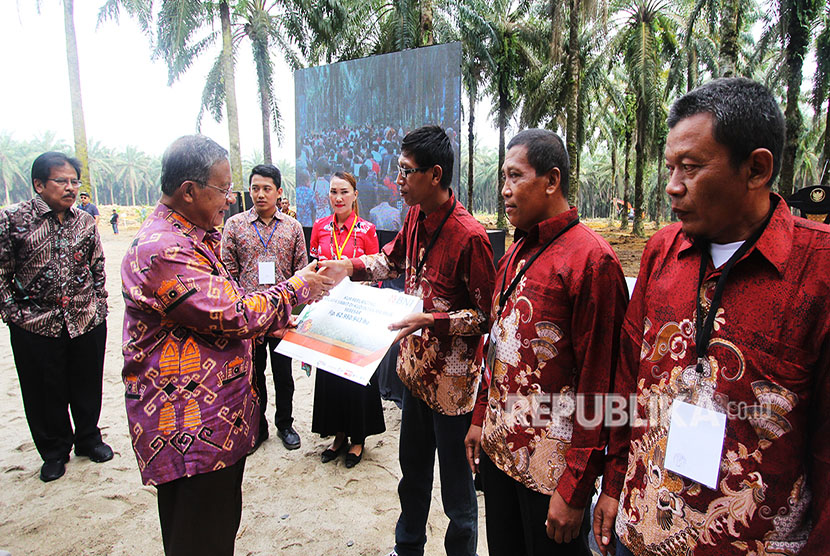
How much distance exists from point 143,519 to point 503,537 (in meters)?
2.39

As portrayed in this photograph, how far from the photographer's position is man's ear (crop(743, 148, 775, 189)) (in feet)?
3.26

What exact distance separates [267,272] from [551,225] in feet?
8.31

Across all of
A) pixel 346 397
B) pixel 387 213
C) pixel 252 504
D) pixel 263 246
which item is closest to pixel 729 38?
pixel 387 213

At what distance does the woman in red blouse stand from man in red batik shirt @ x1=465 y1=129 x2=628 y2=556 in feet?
6.39

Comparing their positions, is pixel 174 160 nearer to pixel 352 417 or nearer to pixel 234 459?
pixel 234 459

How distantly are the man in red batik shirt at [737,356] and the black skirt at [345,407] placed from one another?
2550 mm

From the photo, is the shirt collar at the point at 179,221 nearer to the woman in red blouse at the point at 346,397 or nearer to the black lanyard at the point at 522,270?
the black lanyard at the point at 522,270

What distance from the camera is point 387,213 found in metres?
9.56

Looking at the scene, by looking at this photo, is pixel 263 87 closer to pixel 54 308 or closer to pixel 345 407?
pixel 54 308

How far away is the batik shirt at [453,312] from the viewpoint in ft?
6.76

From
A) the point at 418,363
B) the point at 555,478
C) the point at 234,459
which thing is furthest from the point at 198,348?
the point at 555,478

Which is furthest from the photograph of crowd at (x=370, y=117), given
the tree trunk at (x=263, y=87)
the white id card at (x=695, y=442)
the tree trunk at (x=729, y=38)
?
the tree trunk at (x=263, y=87)

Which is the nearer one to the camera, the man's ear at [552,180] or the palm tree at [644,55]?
the man's ear at [552,180]

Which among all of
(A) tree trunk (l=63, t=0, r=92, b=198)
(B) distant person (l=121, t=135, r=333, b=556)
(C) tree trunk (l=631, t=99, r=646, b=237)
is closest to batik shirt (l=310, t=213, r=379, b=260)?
(B) distant person (l=121, t=135, r=333, b=556)
